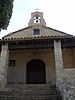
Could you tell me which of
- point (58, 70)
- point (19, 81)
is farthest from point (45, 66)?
point (58, 70)

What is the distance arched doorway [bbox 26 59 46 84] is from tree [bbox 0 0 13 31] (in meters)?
4.72

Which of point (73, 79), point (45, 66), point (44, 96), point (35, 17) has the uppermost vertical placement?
point (35, 17)

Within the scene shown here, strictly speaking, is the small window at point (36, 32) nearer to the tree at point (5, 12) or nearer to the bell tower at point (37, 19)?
the bell tower at point (37, 19)

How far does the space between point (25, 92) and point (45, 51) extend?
5.74m

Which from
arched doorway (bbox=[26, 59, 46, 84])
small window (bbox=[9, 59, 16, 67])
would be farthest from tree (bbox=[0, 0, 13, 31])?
arched doorway (bbox=[26, 59, 46, 84])

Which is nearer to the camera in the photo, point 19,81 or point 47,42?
point 47,42

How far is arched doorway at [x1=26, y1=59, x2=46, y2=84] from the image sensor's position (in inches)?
531

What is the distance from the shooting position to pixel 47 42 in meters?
11.4

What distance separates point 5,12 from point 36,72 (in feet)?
19.2

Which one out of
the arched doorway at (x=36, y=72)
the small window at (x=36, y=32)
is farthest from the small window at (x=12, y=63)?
the small window at (x=36, y=32)

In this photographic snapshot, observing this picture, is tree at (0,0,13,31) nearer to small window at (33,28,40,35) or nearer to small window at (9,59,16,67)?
small window at (9,59,16,67)

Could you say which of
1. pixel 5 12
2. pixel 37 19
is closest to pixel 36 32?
pixel 37 19

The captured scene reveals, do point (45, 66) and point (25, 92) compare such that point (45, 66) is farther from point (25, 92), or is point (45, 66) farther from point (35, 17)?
point (35, 17)

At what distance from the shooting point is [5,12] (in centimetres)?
994
